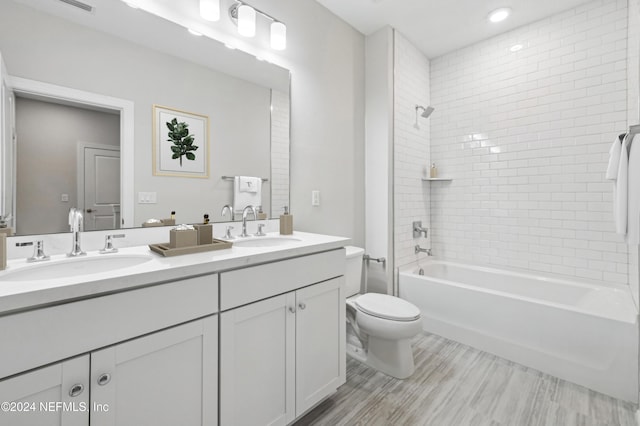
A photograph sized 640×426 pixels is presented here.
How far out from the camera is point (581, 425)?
151 centimetres

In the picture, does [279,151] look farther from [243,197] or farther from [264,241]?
[264,241]

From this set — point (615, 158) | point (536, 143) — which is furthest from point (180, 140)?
point (536, 143)

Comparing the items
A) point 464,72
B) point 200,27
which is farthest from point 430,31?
point 200,27

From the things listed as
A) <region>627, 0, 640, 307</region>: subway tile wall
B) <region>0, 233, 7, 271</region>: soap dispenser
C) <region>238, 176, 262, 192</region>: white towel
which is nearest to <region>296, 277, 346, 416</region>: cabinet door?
<region>238, 176, 262, 192</region>: white towel

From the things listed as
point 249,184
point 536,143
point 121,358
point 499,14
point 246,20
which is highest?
point 499,14

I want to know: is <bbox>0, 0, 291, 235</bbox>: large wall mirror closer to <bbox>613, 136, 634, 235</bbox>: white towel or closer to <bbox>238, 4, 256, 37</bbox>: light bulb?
<bbox>238, 4, 256, 37</bbox>: light bulb

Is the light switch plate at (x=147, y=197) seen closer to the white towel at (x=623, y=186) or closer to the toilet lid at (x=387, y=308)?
the toilet lid at (x=387, y=308)

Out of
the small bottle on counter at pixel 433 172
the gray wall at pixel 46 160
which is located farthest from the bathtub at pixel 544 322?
the gray wall at pixel 46 160

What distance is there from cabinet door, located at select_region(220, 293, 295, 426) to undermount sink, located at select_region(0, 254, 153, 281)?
48 cm

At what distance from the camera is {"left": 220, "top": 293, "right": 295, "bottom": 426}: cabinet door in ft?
3.77

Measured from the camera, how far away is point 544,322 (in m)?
1.98

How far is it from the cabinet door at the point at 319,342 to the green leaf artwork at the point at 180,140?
101 centimetres

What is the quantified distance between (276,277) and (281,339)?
0.97ft

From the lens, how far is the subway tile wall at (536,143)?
7.53 feet
